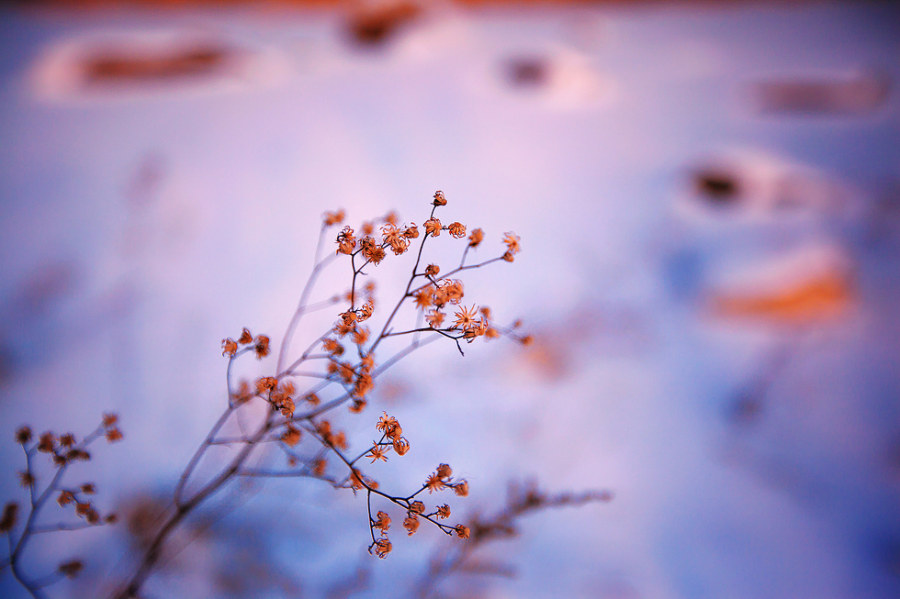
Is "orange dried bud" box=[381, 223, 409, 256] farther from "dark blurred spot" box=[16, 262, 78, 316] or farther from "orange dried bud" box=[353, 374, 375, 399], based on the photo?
"dark blurred spot" box=[16, 262, 78, 316]

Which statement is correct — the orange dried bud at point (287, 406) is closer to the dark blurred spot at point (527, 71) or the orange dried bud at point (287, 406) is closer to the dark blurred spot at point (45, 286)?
the dark blurred spot at point (45, 286)

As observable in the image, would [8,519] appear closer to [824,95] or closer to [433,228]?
[433,228]

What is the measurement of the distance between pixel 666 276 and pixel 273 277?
1.40 m

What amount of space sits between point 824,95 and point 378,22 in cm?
186

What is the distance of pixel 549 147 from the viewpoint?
178cm

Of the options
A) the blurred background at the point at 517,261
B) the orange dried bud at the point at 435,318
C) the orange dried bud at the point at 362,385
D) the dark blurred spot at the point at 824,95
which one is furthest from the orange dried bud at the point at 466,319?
the dark blurred spot at the point at 824,95

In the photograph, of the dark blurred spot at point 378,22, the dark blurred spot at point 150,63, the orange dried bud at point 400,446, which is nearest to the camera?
the orange dried bud at point 400,446

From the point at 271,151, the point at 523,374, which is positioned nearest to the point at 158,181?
the point at 271,151

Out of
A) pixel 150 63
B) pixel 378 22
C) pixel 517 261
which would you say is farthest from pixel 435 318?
pixel 150 63

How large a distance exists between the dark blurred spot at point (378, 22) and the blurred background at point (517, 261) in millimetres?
Result: 26

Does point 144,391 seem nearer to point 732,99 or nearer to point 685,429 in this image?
point 685,429

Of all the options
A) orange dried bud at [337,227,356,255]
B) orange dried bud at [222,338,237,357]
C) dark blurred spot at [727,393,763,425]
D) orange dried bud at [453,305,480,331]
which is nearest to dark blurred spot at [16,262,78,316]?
orange dried bud at [222,338,237,357]

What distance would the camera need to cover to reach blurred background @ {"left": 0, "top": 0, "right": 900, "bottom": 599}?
1277 mm

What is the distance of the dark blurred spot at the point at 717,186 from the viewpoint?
1.75 meters
